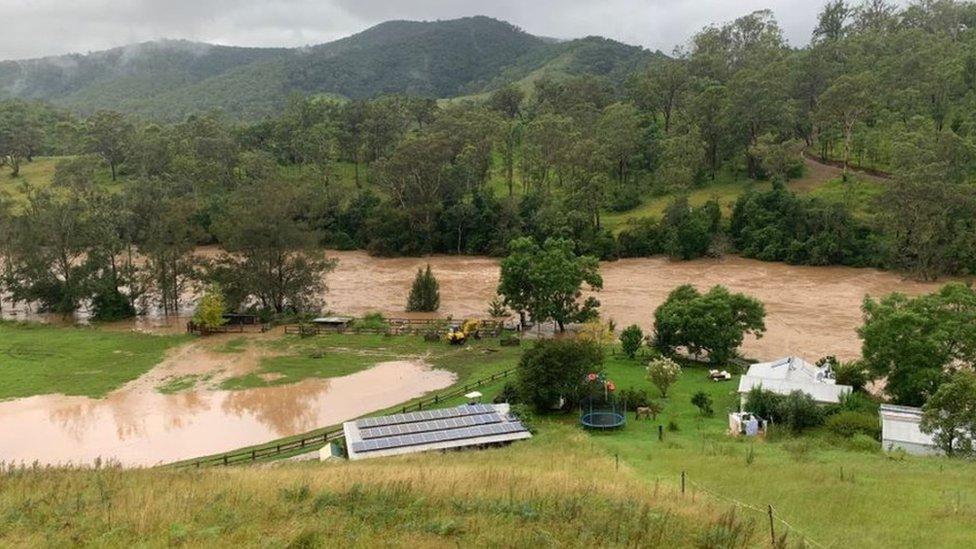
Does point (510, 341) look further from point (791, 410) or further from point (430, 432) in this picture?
point (791, 410)

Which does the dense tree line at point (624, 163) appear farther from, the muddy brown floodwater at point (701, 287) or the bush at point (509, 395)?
the bush at point (509, 395)

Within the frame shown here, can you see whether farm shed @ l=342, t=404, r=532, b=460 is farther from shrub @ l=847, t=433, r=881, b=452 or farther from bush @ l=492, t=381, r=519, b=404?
shrub @ l=847, t=433, r=881, b=452

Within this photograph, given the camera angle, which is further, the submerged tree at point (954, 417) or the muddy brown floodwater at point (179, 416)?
the muddy brown floodwater at point (179, 416)

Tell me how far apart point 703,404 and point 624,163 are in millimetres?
56067

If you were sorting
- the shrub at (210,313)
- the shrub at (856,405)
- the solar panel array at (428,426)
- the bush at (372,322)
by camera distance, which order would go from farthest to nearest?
1. the bush at (372,322)
2. the shrub at (210,313)
3. the shrub at (856,405)
4. the solar panel array at (428,426)

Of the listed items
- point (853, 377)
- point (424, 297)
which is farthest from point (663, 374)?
point (424, 297)

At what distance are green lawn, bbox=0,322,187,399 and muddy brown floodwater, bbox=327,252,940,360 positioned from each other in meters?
13.7

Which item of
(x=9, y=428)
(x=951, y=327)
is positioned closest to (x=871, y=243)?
(x=951, y=327)

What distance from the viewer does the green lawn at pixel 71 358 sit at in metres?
31.0

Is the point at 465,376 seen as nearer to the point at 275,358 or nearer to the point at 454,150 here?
the point at 275,358

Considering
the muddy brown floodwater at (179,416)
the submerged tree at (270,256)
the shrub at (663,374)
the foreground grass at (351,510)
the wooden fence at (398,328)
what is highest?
the submerged tree at (270,256)

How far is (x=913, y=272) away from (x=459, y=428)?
46294 mm

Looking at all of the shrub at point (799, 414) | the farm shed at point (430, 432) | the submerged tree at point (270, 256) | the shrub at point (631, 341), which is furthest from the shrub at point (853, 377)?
the submerged tree at point (270, 256)

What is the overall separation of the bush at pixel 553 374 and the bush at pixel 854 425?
8.16 m
